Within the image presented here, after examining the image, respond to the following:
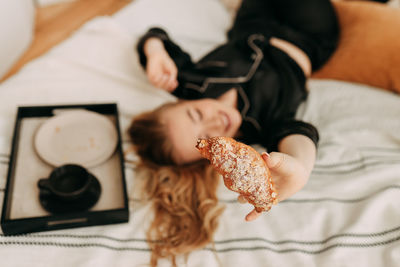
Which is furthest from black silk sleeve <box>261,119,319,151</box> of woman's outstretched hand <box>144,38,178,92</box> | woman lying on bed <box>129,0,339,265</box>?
woman's outstretched hand <box>144,38,178,92</box>

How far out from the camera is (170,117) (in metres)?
1.10

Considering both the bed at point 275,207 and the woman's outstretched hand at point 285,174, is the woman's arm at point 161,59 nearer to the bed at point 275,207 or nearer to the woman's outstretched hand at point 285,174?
the bed at point 275,207

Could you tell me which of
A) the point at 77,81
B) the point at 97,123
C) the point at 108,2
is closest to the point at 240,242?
the point at 97,123

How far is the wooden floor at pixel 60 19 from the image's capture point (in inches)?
73.3

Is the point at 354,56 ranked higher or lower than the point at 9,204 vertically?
higher

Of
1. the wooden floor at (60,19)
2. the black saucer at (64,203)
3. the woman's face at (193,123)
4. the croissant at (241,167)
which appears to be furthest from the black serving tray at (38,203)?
the wooden floor at (60,19)

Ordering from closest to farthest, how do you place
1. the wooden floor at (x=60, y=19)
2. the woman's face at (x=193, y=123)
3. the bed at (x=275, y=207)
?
the bed at (x=275, y=207) → the woman's face at (x=193, y=123) → the wooden floor at (x=60, y=19)

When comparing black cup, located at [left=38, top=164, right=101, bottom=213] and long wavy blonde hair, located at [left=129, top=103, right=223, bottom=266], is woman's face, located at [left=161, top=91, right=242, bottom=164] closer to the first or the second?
long wavy blonde hair, located at [left=129, top=103, right=223, bottom=266]

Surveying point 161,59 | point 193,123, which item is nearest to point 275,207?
point 193,123

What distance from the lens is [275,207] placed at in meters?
0.92

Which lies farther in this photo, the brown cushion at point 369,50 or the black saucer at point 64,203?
the brown cushion at point 369,50

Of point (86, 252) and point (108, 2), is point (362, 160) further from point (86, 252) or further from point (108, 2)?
point (108, 2)

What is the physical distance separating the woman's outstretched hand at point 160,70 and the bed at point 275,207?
0.09 meters

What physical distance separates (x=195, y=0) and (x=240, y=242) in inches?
54.3
